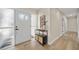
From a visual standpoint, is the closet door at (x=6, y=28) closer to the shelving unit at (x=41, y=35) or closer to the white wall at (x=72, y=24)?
the shelving unit at (x=41, y=35)

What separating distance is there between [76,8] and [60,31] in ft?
1.65

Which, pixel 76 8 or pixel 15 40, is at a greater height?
pixel 76 8

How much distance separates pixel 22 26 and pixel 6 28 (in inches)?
11.2

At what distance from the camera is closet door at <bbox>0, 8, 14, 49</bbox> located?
188cm

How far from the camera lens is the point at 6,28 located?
74.9 inches

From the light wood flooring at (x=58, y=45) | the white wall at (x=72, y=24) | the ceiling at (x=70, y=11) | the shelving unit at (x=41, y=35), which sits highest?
the ceiling at (x=70, y=11)

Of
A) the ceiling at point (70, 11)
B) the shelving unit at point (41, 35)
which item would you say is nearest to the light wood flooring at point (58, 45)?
the shelving unit at point (41, 35)

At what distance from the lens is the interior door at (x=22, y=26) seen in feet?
6.30

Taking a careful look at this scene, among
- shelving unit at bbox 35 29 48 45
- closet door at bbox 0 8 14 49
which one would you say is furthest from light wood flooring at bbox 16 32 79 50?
closet door at bbox 0 8 14 49

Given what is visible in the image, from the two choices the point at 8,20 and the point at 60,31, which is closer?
the point at 8,20

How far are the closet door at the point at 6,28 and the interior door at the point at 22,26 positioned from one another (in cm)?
9
